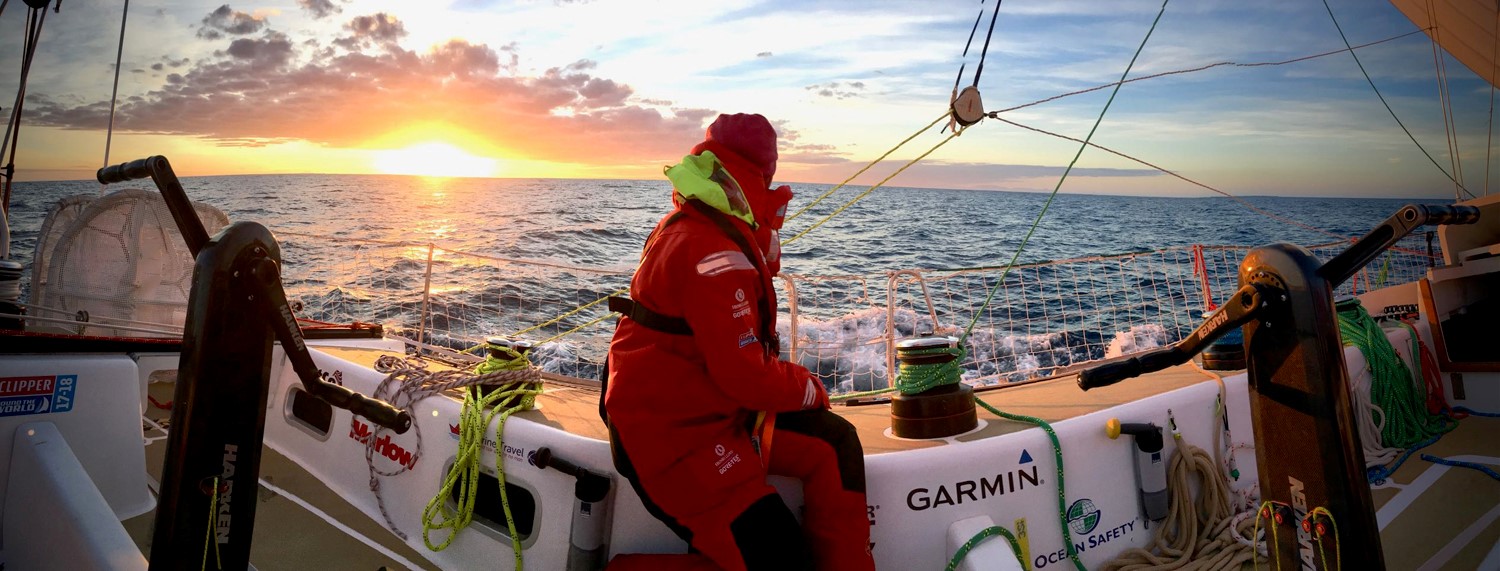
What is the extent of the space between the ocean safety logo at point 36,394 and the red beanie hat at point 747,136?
2809mm

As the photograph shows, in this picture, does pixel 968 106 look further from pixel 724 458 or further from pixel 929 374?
pixel 724 458

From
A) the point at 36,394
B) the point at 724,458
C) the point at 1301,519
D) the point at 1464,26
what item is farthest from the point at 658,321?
the point at 1464,26

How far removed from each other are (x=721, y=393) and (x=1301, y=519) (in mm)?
1310

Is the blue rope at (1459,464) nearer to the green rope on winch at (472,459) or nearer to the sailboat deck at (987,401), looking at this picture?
the sailboat deck at (987,401)

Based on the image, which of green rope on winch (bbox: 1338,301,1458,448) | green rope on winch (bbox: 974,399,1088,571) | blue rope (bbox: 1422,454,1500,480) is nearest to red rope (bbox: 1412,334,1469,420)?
green rope on winch (bbox: 1338,301,1458,448)

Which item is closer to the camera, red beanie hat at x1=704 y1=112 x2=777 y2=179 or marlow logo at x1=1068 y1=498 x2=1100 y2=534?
red beanie hat at x1=704 y1=112 x2=777 y2=179

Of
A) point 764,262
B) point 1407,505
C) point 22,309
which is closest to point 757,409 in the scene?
point 764,262

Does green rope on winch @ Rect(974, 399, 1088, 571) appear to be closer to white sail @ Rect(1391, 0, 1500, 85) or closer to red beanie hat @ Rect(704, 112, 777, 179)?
red beanie hat @ Rect(704, 112, 777, 179)

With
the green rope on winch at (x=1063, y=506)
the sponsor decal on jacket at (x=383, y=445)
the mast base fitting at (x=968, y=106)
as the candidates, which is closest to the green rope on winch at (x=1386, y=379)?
the mast base fitting at (x=968, y=106)

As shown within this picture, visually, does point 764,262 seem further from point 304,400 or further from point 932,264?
point 932,264

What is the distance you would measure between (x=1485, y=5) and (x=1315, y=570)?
8.73 m

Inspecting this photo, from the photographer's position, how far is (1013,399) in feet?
11.3

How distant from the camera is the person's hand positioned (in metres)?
2.24

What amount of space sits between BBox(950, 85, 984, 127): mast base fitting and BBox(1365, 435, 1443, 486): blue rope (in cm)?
249
